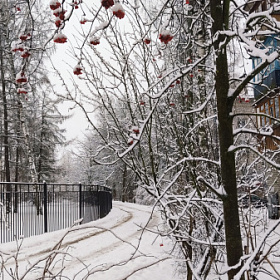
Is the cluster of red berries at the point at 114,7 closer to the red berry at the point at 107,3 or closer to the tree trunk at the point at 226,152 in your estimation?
the red berry at the point at 107,3

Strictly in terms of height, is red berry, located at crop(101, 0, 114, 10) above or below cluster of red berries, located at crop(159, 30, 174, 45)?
below

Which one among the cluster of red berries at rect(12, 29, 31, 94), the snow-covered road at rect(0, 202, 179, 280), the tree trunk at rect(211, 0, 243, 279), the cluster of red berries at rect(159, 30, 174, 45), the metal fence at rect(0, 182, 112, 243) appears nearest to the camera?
the tree trunk at rect(211, 0, 243, 279)

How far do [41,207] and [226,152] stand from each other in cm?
1001

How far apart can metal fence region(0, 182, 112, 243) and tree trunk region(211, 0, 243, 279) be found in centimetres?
762

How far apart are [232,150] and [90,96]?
2118mm

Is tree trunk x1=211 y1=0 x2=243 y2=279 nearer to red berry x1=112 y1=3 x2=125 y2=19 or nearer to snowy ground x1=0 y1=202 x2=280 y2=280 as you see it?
red berry x1=112 y1=3 x2=125 y2=19

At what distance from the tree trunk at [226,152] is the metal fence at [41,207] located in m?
7.62

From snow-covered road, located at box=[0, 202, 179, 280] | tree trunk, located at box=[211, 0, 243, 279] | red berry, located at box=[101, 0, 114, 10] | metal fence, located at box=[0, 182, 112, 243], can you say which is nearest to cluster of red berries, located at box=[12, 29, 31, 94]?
red berry, located at box=[101, 0, 114, 10]

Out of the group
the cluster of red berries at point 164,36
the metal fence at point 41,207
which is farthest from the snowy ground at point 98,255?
the cluster of red berries at point 164,36

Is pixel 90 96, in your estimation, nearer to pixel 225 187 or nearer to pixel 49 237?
→ pixel 225 187

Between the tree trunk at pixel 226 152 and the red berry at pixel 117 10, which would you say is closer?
the red berry at pixel 117 10

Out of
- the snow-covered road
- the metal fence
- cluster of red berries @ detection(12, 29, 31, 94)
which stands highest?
cluster of red berries @ detection(12, 29, 31, 94)

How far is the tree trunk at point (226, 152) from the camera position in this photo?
189 cm

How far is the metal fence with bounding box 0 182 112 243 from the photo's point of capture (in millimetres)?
9633
